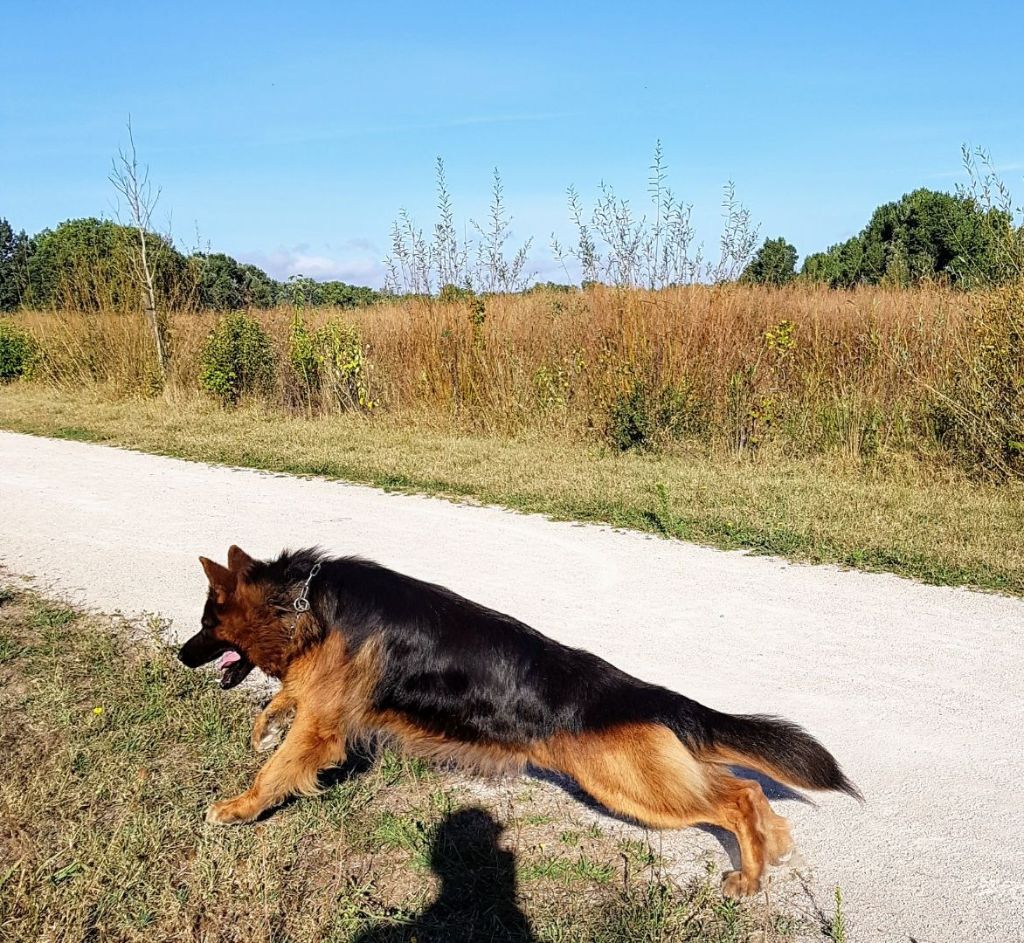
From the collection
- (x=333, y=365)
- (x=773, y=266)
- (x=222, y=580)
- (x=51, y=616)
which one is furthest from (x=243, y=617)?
(x=773, y=266)

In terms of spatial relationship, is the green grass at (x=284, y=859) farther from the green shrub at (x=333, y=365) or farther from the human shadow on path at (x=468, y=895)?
the green shrub at (x=333, y=365)

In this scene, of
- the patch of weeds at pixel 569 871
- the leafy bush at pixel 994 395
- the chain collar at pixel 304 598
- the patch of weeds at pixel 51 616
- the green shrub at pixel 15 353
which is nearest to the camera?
the patch of weeds at pixel 569 871

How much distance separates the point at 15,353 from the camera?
21469 millimetres

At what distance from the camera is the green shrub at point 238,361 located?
15727 millimetres

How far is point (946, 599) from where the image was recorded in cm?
591

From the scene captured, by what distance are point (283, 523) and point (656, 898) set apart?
223 inches

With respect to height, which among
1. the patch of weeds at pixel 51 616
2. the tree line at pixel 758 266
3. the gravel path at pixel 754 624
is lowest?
the gravel path at pixel 754 624

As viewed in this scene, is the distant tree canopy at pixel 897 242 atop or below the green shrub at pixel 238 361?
atop

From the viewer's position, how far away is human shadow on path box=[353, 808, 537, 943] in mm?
2875

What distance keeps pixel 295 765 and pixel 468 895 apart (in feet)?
2.53

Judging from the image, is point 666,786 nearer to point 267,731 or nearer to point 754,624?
point 267,731

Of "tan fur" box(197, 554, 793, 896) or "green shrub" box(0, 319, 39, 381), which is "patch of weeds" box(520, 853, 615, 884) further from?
"green shrub" box(0, 319, 39, 381)

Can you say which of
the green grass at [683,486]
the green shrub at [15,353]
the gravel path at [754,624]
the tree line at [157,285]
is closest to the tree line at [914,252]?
the green grass at [683,486]

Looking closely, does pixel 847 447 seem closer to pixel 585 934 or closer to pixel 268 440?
pixel 268 440
